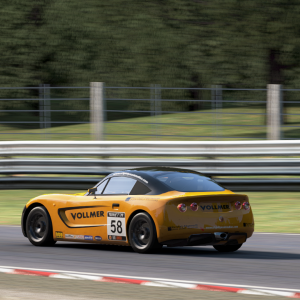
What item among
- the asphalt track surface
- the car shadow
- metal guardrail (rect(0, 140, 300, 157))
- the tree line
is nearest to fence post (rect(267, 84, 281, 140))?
metal guardrail (rect(0, 140, 300, 157))

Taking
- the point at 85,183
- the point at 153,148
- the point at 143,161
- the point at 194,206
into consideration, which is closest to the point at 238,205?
the point at 194,206

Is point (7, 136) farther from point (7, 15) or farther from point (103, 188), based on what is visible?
point (103, 188)

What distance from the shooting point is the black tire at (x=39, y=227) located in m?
10.5

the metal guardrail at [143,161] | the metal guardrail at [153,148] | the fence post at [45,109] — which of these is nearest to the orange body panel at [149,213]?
the metal guardrail at [143,161]

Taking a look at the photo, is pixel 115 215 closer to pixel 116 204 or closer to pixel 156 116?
pixel 116 204

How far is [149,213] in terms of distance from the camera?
30.0ft

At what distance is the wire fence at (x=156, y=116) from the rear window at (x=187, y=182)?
860 cm

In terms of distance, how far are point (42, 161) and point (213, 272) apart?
10.1 metres

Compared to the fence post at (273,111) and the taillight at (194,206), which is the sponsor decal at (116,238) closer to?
the taillight at (194,206)

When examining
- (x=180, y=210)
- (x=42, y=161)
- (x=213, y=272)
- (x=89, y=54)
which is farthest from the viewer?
(x=89, y=54)

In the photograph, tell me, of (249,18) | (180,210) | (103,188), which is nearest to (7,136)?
(249,18)

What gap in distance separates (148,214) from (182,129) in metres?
11.3

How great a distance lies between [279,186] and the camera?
53.4ft

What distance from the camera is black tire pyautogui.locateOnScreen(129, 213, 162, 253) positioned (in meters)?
9.07
